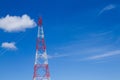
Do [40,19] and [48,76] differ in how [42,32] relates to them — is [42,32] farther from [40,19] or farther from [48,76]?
[48,76]

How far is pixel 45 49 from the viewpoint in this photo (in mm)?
70938

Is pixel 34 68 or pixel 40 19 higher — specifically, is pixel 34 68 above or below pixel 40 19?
below

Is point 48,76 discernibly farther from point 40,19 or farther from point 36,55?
point 40,19

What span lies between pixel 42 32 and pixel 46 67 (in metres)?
8.04

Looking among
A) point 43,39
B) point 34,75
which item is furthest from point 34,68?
point 43,39

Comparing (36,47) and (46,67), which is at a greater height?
(36,47)

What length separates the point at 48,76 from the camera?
2758 inches

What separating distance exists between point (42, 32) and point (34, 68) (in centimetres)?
838

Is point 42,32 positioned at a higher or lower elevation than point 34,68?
higher

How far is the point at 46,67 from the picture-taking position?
70.4 metres

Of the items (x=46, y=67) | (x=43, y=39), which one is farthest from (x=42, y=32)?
(x=46, y=67)

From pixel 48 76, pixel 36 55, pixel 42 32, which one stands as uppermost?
pixel 42 32

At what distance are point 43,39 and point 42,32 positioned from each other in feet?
5.30

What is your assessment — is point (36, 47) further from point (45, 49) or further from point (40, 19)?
point (40, 19)
